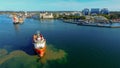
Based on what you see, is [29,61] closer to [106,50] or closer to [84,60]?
[84,60]

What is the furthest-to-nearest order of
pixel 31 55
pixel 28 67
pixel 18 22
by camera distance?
pixel 18 22, pixel 31 55, pixel 28 67

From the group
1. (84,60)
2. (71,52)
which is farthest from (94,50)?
(84,60)

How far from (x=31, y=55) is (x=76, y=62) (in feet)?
12.8

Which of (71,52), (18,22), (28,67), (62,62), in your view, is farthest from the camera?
(18,22)

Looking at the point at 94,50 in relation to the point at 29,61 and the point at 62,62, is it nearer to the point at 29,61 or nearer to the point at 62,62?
the point at 62,62

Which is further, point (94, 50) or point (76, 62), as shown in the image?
point (94, 50)

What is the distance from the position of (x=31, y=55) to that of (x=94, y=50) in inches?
229

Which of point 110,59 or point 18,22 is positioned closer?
point 110,59

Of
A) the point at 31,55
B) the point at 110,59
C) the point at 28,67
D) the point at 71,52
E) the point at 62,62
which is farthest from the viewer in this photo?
the point at 71,52

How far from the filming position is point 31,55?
14.0 metres

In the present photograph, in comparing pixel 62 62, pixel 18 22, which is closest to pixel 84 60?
pixel 62 62

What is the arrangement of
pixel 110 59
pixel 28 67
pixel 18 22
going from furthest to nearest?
pixel 18 22, pixel 110 59, pixel 28 67

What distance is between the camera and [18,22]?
45719 mm

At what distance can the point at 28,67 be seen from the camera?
11.5 meters
